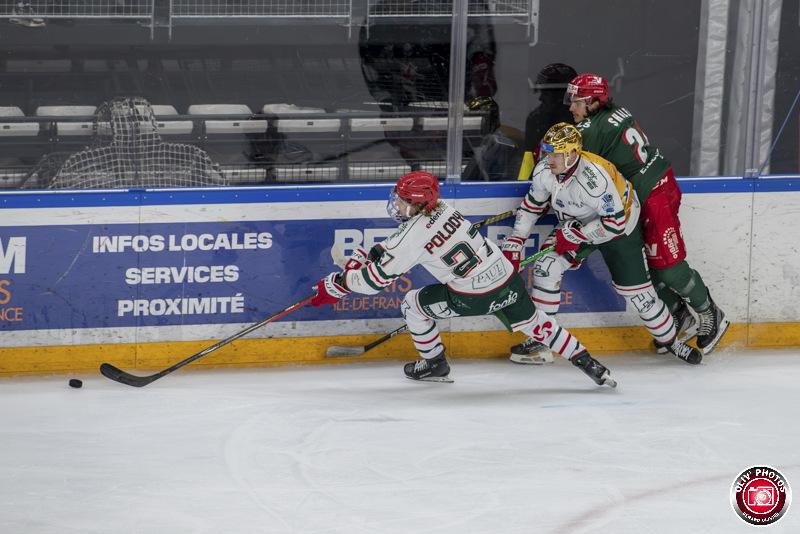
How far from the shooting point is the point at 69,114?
17.2 feet

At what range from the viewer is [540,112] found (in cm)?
567

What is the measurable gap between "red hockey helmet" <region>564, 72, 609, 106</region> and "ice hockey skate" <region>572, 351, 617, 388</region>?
3.67 ft

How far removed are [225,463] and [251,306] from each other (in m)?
1.25

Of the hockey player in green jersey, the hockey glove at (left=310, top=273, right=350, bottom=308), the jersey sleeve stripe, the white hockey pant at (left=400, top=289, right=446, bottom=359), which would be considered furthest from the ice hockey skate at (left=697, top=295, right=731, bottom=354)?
the hockey glove at (left=310, top=273, right=350, bottom=308)

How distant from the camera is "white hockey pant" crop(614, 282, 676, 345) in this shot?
542 cm

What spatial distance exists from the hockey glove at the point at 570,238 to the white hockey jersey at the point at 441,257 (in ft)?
1.36

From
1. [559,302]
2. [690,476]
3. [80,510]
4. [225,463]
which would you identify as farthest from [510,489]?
[559,302]

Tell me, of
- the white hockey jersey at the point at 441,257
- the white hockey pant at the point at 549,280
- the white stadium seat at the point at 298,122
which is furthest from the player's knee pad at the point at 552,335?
the white stadium seat at the point at 298,122

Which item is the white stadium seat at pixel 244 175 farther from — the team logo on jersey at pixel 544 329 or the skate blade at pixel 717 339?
the skate blade at pixel 717 339

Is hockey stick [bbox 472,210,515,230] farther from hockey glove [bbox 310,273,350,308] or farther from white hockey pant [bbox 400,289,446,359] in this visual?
hockey glove [bbox 310,273,350,308]

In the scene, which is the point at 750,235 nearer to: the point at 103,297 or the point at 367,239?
the point at 367,239

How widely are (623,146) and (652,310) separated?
71 centimetres
